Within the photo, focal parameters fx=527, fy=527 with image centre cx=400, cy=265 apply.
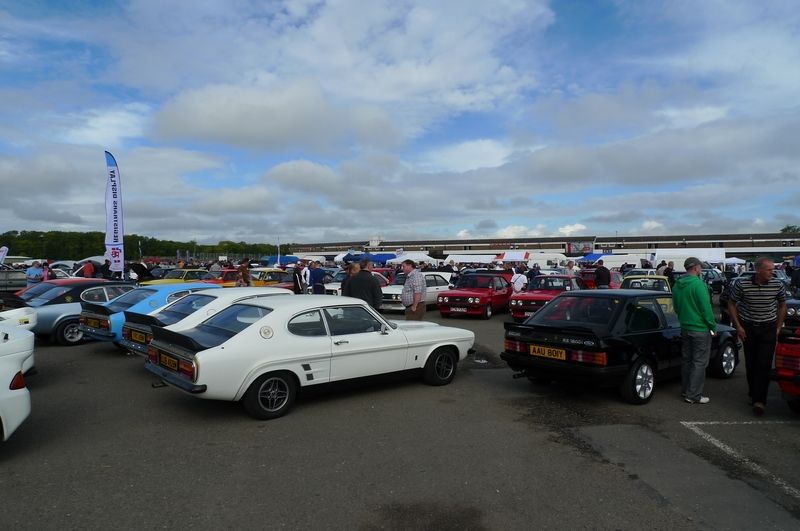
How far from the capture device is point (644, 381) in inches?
266

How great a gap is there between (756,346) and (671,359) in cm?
109

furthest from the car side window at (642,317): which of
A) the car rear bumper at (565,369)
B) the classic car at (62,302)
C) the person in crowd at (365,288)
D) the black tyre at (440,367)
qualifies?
the classic car at (62,302)

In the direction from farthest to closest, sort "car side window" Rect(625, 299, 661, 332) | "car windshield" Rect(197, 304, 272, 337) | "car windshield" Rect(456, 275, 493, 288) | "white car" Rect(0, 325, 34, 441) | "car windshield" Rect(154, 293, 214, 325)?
"car windshield" Rect(456, 275, 493, 288), "car windshield" Rect(154, 293, 214, 325), "car side window" Rect(625, 299, 661, 332), "car windshield" Rect(197, 304, 272, 337), "white car" Rect(0, 325, 34, 441)

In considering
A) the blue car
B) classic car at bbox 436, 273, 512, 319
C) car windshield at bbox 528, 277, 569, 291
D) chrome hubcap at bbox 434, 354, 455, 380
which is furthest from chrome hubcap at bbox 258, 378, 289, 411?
car windshield at bbox 528, 277, 569, 291

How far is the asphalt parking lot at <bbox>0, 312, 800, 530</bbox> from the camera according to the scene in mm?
3734

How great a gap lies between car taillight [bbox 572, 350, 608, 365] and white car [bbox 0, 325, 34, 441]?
5808 millimetres

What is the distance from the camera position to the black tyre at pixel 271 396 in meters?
5.79

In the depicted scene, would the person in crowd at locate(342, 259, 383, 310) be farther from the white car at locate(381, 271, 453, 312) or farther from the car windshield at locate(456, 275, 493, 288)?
the car windshield at locate(456, 275, 493, 288)

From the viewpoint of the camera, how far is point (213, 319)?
6613 mm

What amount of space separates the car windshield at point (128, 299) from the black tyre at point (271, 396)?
16.4 feet

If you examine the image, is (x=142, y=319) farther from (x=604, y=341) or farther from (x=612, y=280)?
(x=612, y=280)

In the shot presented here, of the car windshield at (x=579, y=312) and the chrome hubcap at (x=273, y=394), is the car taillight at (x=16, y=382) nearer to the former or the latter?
the chrome hubcap at (x=273, y=394)

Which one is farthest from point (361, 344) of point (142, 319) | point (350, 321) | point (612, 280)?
point (612, 280)

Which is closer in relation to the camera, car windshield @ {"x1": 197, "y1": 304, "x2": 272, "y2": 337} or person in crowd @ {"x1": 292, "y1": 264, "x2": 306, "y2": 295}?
car windshield @ {"x1": 197, "y1": 304, "x2": 272, "y2": 337}
